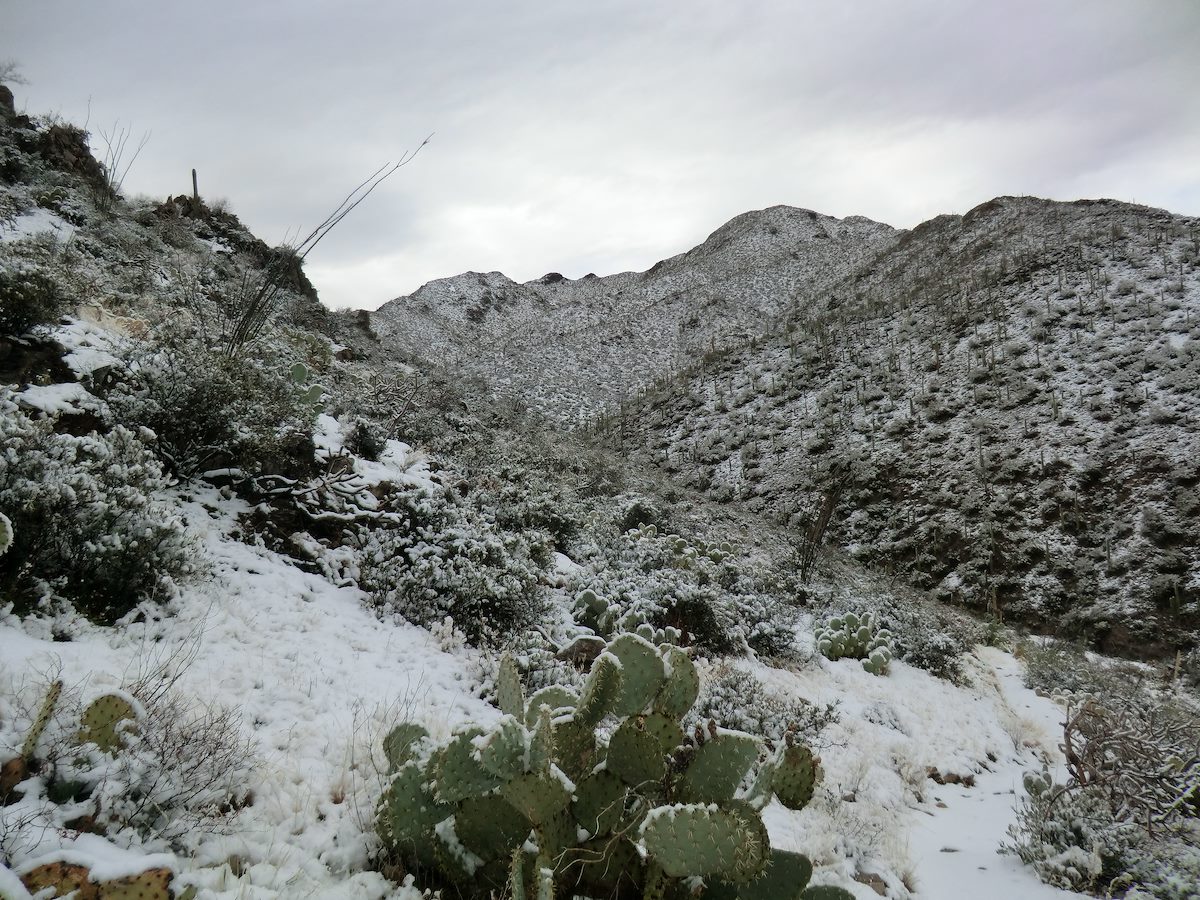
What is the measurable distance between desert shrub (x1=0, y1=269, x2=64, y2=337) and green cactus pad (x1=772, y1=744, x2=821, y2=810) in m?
7.01

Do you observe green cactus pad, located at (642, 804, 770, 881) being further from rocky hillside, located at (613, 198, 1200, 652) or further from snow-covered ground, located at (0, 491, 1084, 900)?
rocky hillside, located at (613, 198, 1200, 652)

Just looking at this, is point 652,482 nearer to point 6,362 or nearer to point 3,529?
point 6,362

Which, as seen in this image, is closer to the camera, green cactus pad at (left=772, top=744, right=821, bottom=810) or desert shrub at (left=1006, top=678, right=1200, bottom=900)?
green cactus pad at (left=772, top=744, right=821, bottom=810)

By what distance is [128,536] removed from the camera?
3996mm

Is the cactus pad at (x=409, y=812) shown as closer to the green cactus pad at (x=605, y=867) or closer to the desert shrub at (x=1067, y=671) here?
the green cactus pad at (x=605, y=867)

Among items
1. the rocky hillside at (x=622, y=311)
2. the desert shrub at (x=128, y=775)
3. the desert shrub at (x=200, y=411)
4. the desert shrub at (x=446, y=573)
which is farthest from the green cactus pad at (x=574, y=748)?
the rocky hillside at (x=622, y=311)

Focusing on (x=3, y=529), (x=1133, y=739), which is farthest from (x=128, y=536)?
(x=1133, y=739)

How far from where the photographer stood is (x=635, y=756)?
238 centimetres

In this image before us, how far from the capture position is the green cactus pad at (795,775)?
2533 millimetres

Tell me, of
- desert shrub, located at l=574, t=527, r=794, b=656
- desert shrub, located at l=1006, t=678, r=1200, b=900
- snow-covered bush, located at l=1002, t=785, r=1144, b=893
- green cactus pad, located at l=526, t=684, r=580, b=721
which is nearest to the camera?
green cactus pad, located at l=526, t=684, r=580, b=721

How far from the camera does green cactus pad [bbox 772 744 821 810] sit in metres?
2.53

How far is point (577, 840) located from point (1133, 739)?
12.5 feet

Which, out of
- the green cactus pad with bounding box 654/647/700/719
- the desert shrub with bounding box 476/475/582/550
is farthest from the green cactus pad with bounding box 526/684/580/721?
the desert shrub with bounding box 476/475/582/550

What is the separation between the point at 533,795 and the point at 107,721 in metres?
1.72
